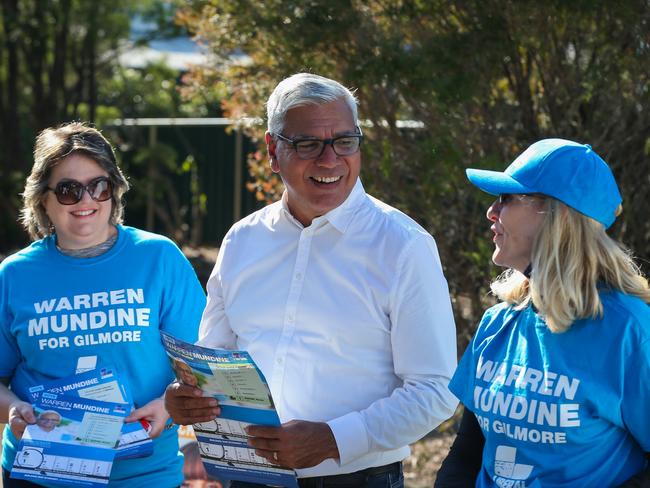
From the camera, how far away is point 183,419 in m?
3.01

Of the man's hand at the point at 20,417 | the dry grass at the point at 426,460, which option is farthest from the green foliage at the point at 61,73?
the man's hand at the point at 20,417

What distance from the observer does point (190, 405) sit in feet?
9.62

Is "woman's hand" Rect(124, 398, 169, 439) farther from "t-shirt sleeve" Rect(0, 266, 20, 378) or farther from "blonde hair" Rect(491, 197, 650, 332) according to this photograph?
"blonde hair" Rect(491, 197, 650, 332)

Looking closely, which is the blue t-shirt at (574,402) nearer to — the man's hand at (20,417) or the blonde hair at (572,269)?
the blonde hair at (572,269)

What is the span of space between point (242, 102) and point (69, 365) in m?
2.80

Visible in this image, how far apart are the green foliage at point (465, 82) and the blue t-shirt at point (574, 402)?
236cm

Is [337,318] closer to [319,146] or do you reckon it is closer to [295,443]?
[295,443]

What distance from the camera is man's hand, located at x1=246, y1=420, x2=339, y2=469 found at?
279 centimetres

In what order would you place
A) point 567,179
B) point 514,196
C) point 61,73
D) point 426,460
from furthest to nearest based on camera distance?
Answer: point 61,73 → point 426,460 → point 514,196 → point 567,179

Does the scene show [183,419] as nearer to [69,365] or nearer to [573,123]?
[69,365]

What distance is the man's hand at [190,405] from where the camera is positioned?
2.89 metres

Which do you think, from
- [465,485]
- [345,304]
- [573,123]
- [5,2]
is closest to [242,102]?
[573,123]

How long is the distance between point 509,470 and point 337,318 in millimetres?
673

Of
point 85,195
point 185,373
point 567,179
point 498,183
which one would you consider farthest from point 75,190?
point 567,179
